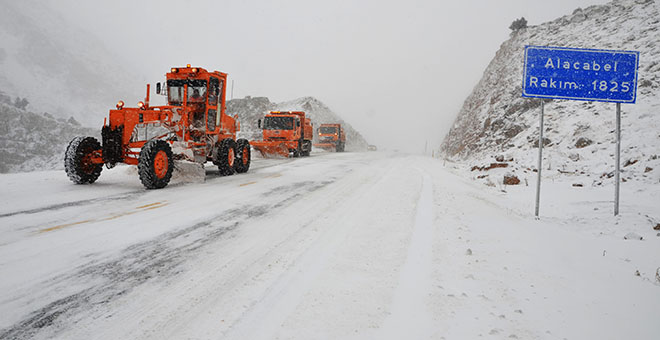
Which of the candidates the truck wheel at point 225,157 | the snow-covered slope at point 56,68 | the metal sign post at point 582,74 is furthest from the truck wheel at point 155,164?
the snow-covered slope at point 56,68

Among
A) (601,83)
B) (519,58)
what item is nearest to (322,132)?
(519,58)

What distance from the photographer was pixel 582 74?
5.98m

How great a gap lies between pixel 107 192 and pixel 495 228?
24.6 feet

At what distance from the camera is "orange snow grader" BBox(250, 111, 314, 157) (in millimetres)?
19705

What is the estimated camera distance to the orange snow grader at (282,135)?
1970cm

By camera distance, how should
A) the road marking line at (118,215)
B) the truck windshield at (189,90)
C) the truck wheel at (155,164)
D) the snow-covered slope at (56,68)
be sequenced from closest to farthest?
the road marking line at (118,215) → the truck wheel at (155,164) → the truck windshield at (189,90) → the snow-covered slope at (56,68)

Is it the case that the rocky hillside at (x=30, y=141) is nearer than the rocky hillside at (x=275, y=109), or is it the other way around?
the rocky hillside at (x=30, y=141)

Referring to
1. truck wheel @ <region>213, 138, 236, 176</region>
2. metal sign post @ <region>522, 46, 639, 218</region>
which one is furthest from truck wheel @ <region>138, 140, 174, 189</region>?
metal sign post @ <region>522, 46, 639, 218</region>

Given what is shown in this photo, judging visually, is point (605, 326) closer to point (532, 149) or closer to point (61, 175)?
point (61, 175)

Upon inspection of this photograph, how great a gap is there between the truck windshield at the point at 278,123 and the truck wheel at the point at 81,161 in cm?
1281

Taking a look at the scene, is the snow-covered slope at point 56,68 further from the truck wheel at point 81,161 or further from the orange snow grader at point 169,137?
the truck wheel at point 81,161

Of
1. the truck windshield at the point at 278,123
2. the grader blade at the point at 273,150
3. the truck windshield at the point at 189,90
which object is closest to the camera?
the truck windshield at the point at 189,90

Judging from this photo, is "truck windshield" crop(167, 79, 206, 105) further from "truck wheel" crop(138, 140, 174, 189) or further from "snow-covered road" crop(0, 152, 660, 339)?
"snow-covered road" crop(0, 152, 660, 339)

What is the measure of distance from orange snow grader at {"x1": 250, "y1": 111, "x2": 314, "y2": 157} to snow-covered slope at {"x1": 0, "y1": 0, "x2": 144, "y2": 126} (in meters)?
77.8
